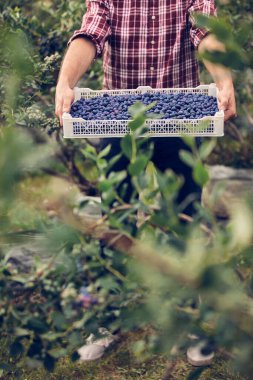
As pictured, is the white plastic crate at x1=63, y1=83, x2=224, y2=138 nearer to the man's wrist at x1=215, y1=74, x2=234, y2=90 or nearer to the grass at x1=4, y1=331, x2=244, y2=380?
the man's wrist at x1=215, y1=74, x2=234, y2=90

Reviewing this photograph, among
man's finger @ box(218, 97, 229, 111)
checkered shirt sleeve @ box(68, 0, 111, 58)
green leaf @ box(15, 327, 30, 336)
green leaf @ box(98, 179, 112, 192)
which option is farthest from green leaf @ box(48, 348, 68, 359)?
checkered shirt sleeve @ box(68, 0, 111, 58)

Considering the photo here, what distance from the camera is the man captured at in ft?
9.95

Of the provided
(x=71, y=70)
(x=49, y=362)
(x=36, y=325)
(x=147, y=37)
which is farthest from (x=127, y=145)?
(x=147, y=37)

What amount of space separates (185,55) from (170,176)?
200cm

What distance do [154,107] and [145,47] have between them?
1.37 ft

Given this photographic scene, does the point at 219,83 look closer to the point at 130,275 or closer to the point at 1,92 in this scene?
the point at 1,92

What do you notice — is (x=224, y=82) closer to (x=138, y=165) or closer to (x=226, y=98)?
(x=226, y=98)

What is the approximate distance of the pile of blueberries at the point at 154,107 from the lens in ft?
8.95

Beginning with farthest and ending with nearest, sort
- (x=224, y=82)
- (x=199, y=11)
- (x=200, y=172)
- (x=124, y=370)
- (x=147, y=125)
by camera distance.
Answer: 1. (x=124, y=370)
2. (x=199, y=11)
3. (x=224, y=82)
4. (x=147, y=125)
5. (x=200, y=172)

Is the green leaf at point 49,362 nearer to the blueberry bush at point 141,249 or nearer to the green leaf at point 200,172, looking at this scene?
the blueberry bush at point 141,249

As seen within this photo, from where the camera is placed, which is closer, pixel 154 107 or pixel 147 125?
pixel 147 125

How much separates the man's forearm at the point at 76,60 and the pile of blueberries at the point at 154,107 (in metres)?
0.11

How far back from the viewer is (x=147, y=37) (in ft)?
10.3

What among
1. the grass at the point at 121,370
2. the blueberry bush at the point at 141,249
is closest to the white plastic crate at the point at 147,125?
the grass at the point at 121,370
